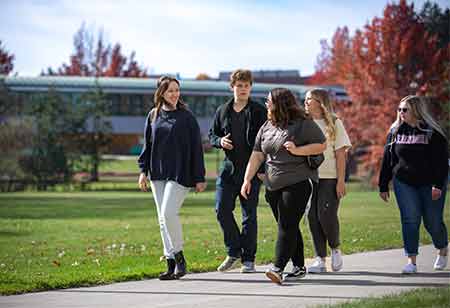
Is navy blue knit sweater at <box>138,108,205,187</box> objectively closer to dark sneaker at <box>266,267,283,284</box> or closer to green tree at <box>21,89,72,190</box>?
dark sneaker at <box>266,267,283,284</box>

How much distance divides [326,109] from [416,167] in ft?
3.81

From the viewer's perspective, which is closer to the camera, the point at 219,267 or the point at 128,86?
the point at 219,267

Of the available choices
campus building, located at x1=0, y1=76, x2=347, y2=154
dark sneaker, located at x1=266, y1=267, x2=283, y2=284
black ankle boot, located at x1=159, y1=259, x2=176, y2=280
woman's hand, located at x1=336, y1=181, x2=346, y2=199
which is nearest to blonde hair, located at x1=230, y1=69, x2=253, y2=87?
woman's hand, located at x1=336, y1=181, x2=346, y2=199

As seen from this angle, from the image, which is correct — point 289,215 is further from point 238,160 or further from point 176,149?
point 176,149

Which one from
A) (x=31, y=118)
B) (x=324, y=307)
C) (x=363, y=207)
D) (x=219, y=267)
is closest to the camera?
(x=324, y=307)

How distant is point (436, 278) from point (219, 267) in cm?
236

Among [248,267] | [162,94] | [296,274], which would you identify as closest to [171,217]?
[248,267]

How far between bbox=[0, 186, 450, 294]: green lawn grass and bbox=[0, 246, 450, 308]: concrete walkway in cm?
53

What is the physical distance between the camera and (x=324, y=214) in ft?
36.5

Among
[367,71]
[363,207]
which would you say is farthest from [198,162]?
[367,71]

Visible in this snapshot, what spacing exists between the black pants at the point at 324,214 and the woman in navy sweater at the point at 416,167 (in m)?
0.56

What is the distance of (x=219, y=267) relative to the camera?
36.4ft

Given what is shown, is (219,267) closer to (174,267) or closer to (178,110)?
(174,267)

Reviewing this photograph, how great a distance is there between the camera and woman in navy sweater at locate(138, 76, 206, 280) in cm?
1034
